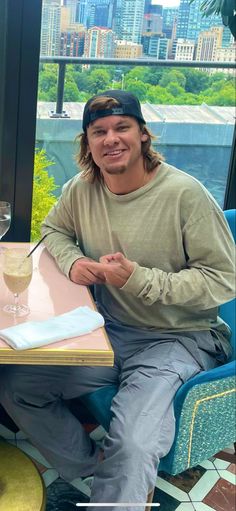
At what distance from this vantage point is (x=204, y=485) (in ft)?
7.27

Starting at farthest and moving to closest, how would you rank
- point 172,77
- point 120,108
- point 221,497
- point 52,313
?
1. point 172,77
2. point 221,497
3. point 120,108
4. point 52,313

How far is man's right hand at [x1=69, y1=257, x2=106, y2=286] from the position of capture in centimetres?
189

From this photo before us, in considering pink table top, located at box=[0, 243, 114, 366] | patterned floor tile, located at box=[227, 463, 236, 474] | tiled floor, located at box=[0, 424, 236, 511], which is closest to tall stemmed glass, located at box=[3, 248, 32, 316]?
pink table top, located at box=[0, 243, 114, 366]

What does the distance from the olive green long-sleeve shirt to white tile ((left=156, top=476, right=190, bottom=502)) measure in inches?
24.5

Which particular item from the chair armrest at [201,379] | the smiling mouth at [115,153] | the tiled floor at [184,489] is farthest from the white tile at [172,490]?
the smiling mouth at [115,153]

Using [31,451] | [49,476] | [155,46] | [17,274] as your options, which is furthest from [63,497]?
[155,46]

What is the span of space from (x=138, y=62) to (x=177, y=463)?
1.50 meters

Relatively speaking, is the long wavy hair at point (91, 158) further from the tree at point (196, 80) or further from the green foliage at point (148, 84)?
the tree at point (196, 80)

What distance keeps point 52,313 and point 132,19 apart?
1262 millimetres

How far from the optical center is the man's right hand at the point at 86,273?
1.89m

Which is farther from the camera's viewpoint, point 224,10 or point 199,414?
point 224,10

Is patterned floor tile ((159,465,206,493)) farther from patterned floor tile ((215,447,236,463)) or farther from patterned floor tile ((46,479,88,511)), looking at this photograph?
patterned floor tile ((46,479,88,511))

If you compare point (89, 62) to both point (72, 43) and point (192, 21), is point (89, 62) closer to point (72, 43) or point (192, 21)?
point (72, 43)

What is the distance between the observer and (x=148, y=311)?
2.00 m
